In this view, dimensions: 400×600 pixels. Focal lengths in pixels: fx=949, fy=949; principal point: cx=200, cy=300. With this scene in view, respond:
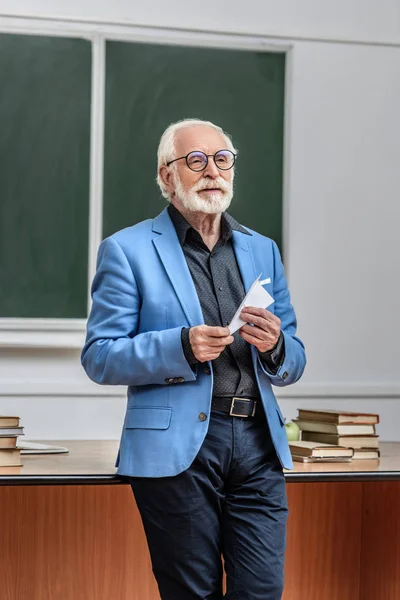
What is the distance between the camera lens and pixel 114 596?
320 centimetres

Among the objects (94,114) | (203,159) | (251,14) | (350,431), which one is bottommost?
(350,431)

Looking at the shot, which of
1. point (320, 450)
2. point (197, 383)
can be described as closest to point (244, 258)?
point (197, 383)

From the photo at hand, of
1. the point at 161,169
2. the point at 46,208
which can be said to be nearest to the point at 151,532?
the point at 161,169

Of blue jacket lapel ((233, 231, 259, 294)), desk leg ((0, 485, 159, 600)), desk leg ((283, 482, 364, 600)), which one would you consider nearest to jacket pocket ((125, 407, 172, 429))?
blue jacket lapel ((233, 231, 259, 294))

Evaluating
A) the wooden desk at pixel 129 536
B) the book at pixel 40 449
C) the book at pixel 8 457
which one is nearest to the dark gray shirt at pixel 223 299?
the wooden desk at pixel 129 536

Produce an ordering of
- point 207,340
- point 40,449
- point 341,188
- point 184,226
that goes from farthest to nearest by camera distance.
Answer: point 341,188, point 40,449, point 184,226, point 207,340

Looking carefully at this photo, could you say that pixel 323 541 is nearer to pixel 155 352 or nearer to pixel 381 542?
pixel 381 542

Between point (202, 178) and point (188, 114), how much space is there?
176cm

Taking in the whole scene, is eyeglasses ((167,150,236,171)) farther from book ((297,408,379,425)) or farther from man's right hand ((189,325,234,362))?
book ((297,408,379,425))

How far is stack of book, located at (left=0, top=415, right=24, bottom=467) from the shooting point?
105 inches

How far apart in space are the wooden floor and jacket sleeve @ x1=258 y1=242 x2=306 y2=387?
1054 mm

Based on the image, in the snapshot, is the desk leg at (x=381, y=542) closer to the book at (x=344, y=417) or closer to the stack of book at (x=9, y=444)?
the book at (x=344, y=417)

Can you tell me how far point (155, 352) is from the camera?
2.21 meters

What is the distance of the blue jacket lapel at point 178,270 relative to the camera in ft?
7.45
